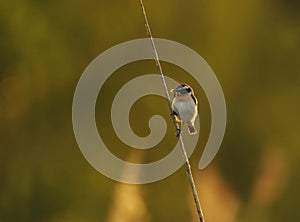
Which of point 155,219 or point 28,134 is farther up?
point 28,134

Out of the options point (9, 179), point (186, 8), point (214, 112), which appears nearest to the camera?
point (9, 179)

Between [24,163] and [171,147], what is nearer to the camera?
[24,163]

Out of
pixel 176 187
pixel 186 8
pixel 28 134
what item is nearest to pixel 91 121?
pixel 28 134

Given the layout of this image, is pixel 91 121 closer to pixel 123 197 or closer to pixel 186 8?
pixel 123 197

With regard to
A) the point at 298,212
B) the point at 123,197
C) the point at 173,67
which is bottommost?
the point at 298,212

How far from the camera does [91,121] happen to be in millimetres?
8586

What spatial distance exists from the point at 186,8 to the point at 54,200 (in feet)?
10.6

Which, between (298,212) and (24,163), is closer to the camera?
(24,163)

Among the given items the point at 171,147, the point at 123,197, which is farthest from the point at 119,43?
the point at 123,197

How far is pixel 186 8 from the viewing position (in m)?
9.15

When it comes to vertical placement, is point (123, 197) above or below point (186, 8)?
below

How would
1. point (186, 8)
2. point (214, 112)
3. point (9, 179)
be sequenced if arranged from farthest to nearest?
point (186, 8) → point (214, 112) → point (9, 179)

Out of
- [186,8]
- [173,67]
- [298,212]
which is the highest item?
[186,8]

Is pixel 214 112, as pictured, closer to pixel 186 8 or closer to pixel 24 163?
pixel 186 8
